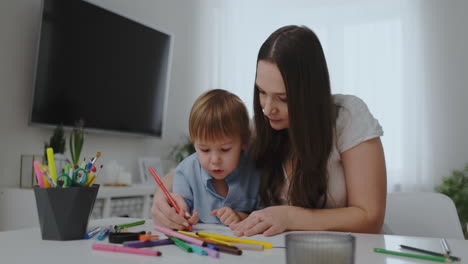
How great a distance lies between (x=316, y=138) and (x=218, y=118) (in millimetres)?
262

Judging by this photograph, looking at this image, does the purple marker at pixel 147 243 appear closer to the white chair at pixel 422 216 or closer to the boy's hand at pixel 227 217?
the boy's hand at pixel 227 217

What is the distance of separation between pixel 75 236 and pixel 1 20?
7.40 feet

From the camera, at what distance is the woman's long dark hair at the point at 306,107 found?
1.25m

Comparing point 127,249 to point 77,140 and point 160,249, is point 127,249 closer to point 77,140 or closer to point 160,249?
point 160,249

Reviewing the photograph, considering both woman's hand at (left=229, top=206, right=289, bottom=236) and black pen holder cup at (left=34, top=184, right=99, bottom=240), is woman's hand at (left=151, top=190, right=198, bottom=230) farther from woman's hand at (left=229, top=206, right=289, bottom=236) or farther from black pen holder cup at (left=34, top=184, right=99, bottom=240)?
black pen holder cup at (left=34, top=184, right=99, bottom=240)

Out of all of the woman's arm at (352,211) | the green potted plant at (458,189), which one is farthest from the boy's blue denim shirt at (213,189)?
the green potted plant at (458,189)

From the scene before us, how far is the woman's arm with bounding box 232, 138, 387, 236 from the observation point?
3.50 ft

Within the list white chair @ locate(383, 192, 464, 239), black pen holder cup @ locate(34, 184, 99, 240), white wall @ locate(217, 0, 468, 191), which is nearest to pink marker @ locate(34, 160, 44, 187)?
black pen holder cup @ locate(34, 184, 99, 240)

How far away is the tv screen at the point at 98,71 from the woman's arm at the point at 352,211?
2156mm

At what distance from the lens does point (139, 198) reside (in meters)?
3.34

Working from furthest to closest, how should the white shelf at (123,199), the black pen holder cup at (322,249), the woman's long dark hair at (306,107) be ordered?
the white shelf at (123,199) → the woman's long dark hair at (306,107) → the black pen holder cup at (322,249)

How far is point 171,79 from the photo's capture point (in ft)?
14.3

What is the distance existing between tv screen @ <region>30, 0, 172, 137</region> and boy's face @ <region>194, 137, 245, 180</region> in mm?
1855

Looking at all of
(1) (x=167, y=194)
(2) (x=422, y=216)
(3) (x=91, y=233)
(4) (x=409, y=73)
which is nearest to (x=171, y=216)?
(1) (x=167, y=194)
